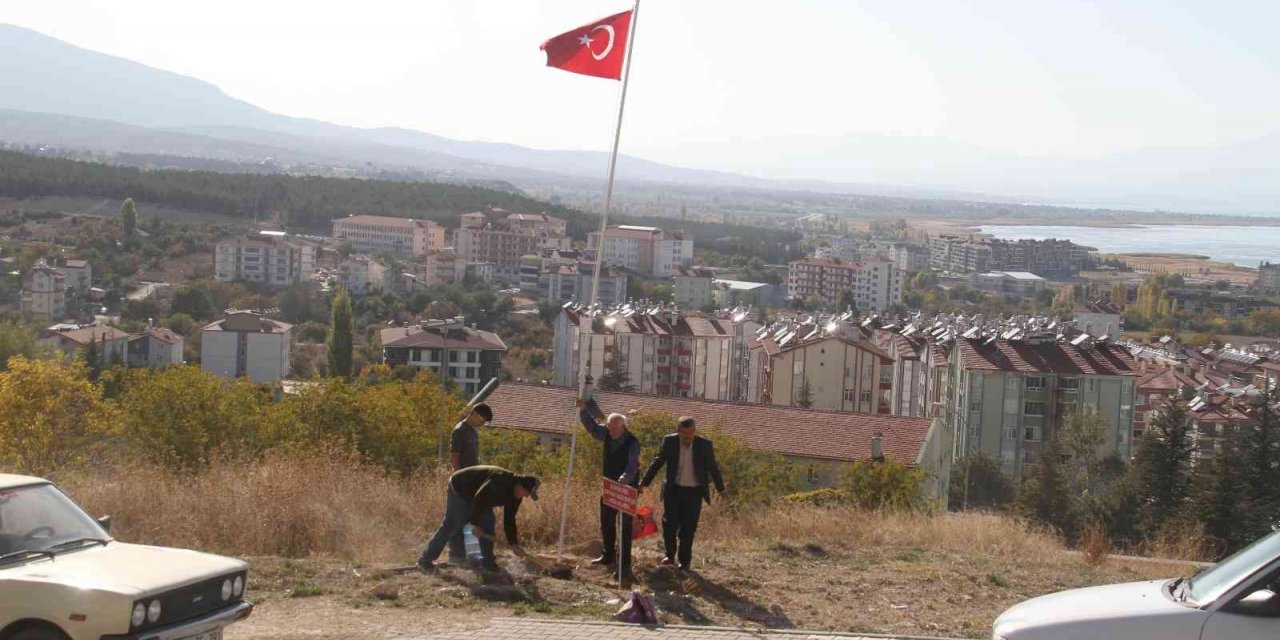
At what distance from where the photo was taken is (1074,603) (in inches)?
210

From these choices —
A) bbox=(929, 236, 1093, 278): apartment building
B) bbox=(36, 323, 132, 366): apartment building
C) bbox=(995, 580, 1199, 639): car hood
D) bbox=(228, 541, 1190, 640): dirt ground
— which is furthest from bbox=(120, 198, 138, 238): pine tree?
bbox=(929, 236, 1093, 278): apartment building

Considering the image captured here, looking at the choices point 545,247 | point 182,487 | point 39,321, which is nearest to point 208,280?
point 39,321

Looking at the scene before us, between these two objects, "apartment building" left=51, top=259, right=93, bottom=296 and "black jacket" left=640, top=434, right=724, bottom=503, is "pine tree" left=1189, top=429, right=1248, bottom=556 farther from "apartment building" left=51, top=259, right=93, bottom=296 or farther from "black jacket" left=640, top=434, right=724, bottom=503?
"apartment building" left=51, top=259, right=93, bottom=296

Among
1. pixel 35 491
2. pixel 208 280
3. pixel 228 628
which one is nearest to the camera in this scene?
pixel 35 491

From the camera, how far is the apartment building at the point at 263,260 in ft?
284

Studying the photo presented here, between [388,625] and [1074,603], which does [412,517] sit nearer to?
[388,625]

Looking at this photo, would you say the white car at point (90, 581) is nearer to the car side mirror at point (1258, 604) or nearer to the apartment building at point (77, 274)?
the car side mirror at point (1258, 604)

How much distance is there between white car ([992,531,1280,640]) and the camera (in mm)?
4848

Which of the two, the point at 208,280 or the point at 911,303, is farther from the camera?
the point at 911,303

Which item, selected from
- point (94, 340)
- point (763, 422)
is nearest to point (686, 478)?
point (763, 422)

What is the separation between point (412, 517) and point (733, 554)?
2.40 m

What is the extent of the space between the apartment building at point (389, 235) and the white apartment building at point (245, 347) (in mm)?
51778

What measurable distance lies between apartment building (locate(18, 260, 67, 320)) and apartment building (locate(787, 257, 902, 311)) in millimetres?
68964

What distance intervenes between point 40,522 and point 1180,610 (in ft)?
16.2
